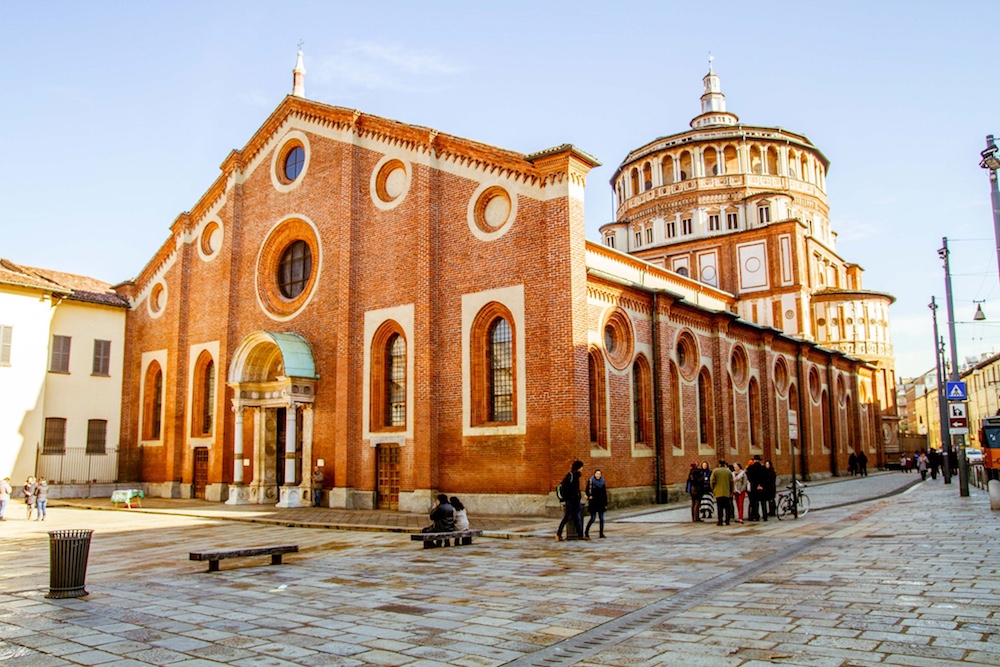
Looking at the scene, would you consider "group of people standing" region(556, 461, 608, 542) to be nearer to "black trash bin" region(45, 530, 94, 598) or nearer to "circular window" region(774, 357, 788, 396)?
"black trash bin" region(45, 530, 94, 598)

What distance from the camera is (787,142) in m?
50.3

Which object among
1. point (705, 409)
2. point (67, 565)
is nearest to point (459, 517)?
point (67, 565)

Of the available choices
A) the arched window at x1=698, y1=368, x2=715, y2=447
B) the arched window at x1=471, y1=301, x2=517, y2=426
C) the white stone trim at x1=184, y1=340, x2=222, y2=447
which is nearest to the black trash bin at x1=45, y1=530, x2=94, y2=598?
the arched window at x1=471, y1=301, x2=517, y2=426

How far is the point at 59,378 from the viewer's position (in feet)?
102

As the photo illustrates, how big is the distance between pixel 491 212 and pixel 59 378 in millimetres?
20142

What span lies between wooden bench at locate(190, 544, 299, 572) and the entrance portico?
12.1 metres

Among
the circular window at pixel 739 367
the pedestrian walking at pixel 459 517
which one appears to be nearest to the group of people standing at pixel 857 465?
the circular window at pixel 739 367

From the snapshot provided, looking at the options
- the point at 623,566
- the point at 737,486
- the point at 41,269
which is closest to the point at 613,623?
the point at 623,566

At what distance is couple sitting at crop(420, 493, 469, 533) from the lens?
51.6 ft

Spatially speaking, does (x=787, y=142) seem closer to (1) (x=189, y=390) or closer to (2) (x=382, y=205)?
(2) (x=382, y=205)

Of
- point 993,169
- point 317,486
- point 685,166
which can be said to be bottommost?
point 317,486

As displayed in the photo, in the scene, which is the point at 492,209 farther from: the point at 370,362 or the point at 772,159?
the point at 772,159

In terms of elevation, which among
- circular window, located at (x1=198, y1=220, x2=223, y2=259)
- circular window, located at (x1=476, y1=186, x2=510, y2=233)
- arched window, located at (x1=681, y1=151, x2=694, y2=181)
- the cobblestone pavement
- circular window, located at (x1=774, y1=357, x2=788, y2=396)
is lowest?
the cobblestone pavement

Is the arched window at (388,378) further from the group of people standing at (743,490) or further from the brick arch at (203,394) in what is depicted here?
the group of people standing at (743,490)
